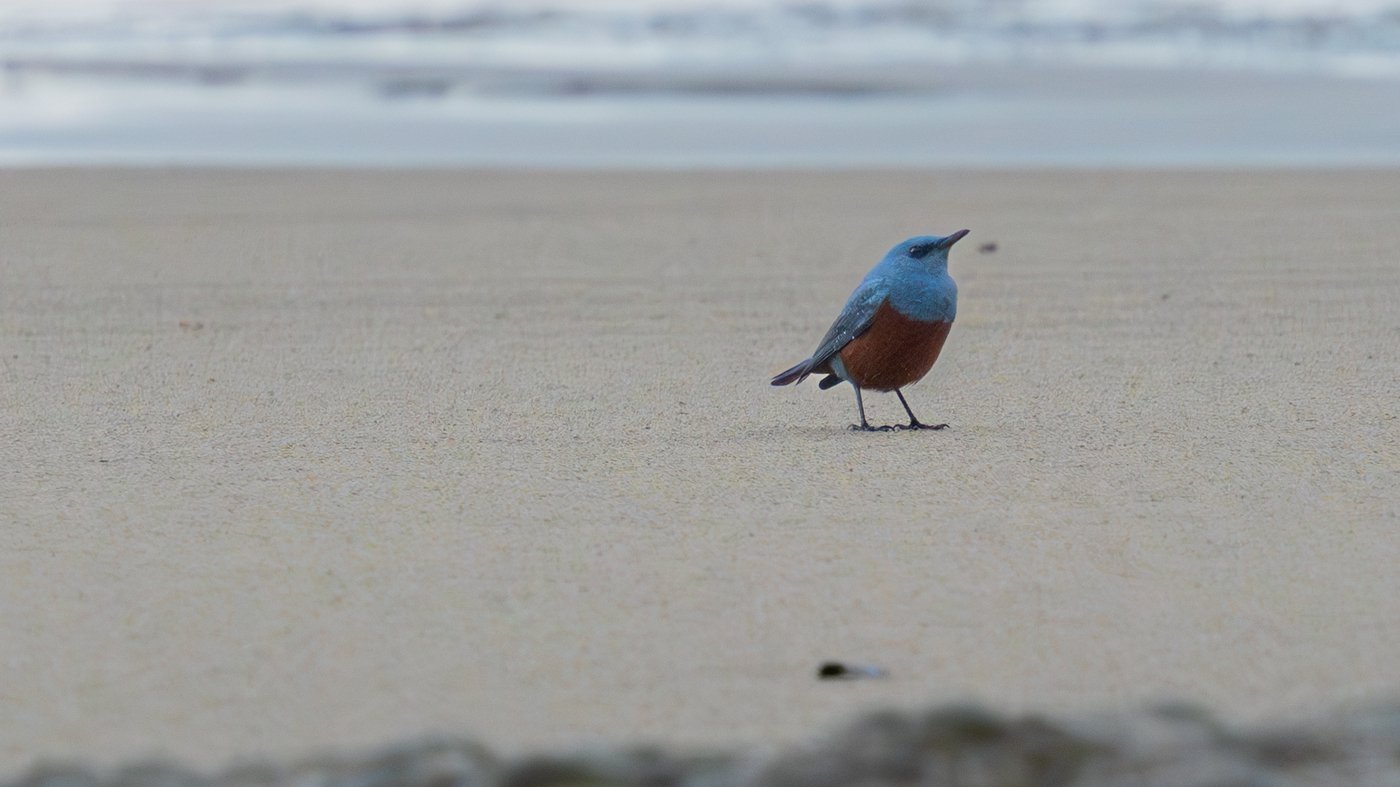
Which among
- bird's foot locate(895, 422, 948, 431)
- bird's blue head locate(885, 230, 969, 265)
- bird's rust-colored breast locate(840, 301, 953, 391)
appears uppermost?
bird's blue head locate(885, 230, 969, 265)

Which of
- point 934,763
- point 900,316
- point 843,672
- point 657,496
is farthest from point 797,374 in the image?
point 934,763

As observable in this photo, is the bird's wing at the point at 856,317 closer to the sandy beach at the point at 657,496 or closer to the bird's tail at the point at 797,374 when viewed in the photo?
the bird's tail at the point at 797,374

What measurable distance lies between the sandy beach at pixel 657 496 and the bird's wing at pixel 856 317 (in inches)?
9.8

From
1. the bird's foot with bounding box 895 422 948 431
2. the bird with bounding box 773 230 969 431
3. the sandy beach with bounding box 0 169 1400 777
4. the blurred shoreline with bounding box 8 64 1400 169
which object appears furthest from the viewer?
the blurred shoreline with bounding box 8 64 1400 169

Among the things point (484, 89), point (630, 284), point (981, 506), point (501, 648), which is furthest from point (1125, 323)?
point (484, 89)

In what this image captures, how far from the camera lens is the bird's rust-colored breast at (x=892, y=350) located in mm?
4984

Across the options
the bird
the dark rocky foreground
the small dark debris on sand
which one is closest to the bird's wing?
the bird

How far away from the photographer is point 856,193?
11.4 meters

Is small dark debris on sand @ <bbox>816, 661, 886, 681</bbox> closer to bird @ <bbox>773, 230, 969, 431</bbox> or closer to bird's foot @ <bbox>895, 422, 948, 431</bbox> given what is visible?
bird @ <bbox>773, 230, 969, 431</bbox>

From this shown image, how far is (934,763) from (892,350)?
97.7 inches

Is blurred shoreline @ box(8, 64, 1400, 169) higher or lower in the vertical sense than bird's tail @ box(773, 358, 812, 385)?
higher

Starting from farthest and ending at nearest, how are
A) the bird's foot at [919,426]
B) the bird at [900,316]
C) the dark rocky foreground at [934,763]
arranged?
the bird's foot at [919,426] → the bird at [900,316] → the dark rocky foreground at [934,763]

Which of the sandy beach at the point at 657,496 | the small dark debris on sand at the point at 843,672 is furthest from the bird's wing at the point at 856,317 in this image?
the small dark debris on sand at the point at 843,672

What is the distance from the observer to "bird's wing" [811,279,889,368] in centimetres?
500
